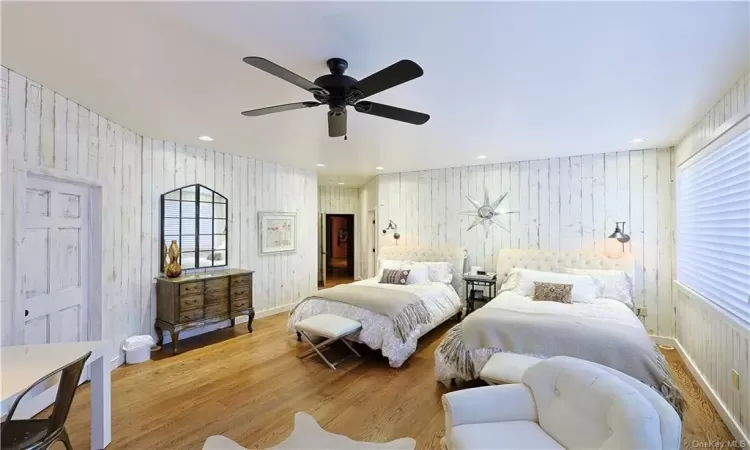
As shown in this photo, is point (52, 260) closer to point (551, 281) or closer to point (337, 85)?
point (337, 85)

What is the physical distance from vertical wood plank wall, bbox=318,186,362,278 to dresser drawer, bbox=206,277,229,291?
4.34 m

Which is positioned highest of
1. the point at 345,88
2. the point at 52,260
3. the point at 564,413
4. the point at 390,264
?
the point at 345,88

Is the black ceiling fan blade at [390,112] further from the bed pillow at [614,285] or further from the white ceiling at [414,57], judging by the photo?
the bed pillow at [614,285]

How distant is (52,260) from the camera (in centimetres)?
292

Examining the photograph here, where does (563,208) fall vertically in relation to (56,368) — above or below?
above

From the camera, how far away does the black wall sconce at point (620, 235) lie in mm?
4340

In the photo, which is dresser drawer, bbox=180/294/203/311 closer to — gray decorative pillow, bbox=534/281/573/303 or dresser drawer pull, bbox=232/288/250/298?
dresser drawer pull, bbox=232/288/250/298

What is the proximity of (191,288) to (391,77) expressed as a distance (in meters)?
3.62

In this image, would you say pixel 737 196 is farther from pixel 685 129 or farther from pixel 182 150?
pixel 182 150

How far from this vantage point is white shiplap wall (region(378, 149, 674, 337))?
4414mm

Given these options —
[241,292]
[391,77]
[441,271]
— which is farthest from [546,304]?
[241,292]

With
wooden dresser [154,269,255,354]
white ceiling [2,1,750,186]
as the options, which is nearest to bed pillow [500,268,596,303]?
white ceiling [2,1,750,186]

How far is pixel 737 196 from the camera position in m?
2.49

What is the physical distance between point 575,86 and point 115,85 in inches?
135
